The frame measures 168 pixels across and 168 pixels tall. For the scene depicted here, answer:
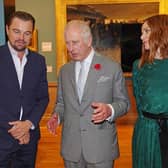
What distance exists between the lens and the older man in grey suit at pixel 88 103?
2.25 metres

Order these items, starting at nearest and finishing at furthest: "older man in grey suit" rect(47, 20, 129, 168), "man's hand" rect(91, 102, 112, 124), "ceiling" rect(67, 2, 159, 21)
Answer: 1. "man's hand" rect(91, 102, 112, 124)
2. "older man in grey suit" rect(47, 20, 129, 168)
3. "ceiling" rect(67, 2, 159, 21)

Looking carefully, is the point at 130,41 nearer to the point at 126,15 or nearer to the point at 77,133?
the point at 126,15

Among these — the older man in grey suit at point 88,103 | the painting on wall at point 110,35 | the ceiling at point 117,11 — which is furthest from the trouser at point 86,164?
the ceiling at point 117,11

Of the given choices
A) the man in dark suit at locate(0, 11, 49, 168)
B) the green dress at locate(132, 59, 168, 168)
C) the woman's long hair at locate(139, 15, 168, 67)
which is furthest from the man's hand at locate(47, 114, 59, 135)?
the woman's long hair at locate(139, 15, 168, 67)

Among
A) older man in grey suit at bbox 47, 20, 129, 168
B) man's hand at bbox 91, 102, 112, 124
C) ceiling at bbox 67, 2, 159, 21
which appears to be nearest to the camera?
man's hand at bbox 91, 102, 112, 124

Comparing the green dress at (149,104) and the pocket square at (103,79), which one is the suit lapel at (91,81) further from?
the green dress at (149,104)

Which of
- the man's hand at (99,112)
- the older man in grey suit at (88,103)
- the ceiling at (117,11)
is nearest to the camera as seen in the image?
the man's hand at (99,112)

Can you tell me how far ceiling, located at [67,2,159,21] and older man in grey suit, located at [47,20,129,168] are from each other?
12.5 ft

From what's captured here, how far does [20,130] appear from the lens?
2318 mm

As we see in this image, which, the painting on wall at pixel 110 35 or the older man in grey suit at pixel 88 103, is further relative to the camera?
the painting on wall at pixel 110 35

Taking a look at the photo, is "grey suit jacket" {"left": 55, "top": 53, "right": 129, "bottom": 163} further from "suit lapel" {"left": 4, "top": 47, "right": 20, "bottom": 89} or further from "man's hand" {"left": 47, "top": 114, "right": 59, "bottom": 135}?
"suit lapel" {"left": 4, "top": 47, "right": 20, "bottom": 89}

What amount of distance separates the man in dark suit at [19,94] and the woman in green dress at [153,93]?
70cm

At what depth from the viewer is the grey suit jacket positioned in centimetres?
227

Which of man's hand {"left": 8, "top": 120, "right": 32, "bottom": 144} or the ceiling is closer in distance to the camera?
man's hand {"left": 8, "top": 120, "right": 32, "bottom": 144}
